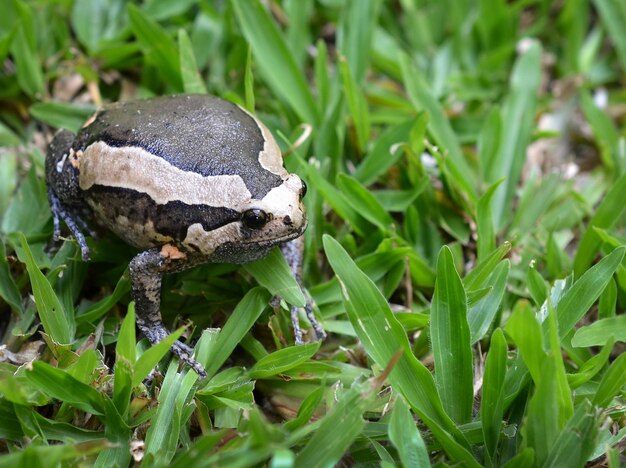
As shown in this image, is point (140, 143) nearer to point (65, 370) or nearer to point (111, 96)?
point (65, 370)

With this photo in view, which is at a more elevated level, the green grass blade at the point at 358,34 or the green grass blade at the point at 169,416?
the green grass blade at the point at 358,34

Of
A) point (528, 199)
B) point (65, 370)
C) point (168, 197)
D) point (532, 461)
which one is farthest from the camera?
point (528, 199)

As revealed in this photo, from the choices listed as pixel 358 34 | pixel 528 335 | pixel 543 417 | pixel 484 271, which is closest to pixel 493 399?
pixel 543 417

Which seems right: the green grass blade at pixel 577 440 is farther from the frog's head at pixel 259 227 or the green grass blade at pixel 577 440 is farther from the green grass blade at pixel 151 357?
the green grass blade at pixel 151 357

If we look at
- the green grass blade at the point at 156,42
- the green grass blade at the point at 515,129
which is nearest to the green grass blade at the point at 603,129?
the green grass blade at the point at 515,129

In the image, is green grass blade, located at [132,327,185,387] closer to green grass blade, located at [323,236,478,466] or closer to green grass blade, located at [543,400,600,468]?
green grass blade, located at [323,236,478,466]

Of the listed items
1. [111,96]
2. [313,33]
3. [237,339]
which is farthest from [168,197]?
[313,33]

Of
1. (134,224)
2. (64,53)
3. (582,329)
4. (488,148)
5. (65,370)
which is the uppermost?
(64,53)

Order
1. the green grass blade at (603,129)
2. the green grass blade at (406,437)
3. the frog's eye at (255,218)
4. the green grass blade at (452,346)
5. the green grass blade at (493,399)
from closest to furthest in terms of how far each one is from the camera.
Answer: the green grass blade at (406,437)
the green grass blade at (493,399)
the green grass blade at (452,346)
the frog's eye at (255,218)
the green grass blade at (603,129)
